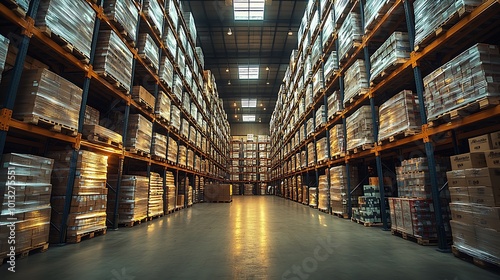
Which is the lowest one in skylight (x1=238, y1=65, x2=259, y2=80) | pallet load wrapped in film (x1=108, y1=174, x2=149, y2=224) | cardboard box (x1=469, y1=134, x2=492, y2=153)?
pallet load wrapped in film (x1=108, y1=174, x2=149, y2=224)

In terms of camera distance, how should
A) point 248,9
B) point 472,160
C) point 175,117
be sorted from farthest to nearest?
1. point 248,9
2. point 175,117
3. point 472,160

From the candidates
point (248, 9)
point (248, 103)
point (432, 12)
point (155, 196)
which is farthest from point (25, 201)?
point (248, 103)

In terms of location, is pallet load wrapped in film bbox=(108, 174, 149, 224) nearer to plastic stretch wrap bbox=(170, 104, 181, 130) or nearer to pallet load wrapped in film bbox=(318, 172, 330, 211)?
plastic stretch wrap bbox=(170, 104, 181, 130)

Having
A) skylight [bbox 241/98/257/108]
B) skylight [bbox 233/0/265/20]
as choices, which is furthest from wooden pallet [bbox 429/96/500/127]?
skylight [bbox 241/98/257/108]

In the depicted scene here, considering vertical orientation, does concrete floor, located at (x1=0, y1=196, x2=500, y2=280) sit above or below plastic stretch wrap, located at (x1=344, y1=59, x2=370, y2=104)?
below

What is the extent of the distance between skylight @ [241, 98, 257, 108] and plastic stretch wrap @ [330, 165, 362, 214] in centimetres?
1902

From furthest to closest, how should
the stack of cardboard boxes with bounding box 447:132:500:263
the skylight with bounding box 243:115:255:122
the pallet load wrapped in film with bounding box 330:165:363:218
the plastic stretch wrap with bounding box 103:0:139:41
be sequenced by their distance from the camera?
the skylight with bounding box 243:115:255:122, the pallet load wrapped in film with bounding box 330:165:363:218, the plastic stretch wrap with bounding box 103:0:139:41, the stack of cardboard boxes with bounding box 447:132:500:263

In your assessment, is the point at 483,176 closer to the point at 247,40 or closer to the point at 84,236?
the point at 84,236

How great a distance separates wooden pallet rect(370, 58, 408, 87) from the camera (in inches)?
185

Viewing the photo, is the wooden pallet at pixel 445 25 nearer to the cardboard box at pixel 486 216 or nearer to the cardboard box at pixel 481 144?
the cardboard box at pixel 481 144

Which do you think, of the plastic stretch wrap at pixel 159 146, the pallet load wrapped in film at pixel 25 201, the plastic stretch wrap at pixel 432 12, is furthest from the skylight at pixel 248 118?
the pallet load wrapped in film at pixel 25 201

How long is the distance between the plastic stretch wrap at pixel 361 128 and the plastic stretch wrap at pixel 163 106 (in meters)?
5.72

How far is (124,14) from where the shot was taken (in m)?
5.69

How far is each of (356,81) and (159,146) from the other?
6.10 m
